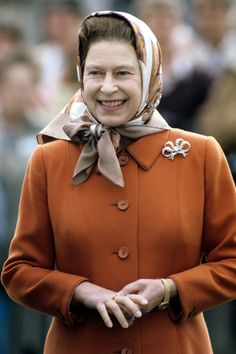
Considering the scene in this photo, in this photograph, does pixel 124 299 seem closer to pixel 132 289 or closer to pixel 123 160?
pixel 132 289

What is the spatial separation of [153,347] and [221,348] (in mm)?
3382

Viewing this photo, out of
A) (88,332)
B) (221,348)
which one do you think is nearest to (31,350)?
(221,348)

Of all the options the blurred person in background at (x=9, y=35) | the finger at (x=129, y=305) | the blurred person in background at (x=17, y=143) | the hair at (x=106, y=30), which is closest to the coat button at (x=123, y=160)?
the hair at (x=106, y=30)

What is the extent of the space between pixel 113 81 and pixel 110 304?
3.16ft

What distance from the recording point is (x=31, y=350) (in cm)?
896

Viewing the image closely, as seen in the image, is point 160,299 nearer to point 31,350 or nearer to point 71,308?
point 71,308

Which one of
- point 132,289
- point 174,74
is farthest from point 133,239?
point 174,74

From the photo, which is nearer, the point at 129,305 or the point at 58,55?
the point at 129,305

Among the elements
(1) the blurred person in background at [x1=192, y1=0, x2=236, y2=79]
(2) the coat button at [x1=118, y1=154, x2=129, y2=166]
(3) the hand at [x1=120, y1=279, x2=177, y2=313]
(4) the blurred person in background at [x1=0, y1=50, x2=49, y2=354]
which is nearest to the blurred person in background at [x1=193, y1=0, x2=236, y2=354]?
(1) the blurred person in background at [x1=192, y1=0, x2=236, y2=79]

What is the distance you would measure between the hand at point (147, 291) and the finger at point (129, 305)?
0.03m

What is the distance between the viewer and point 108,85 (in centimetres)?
554

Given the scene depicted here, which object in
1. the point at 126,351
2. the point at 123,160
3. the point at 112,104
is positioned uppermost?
the point at 112,104

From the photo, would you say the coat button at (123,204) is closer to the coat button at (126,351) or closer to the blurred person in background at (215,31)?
the coat button at (126,351)

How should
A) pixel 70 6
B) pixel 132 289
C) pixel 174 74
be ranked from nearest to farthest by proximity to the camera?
pixel 132 289 → pixel 174 74 → pixel 70 6
